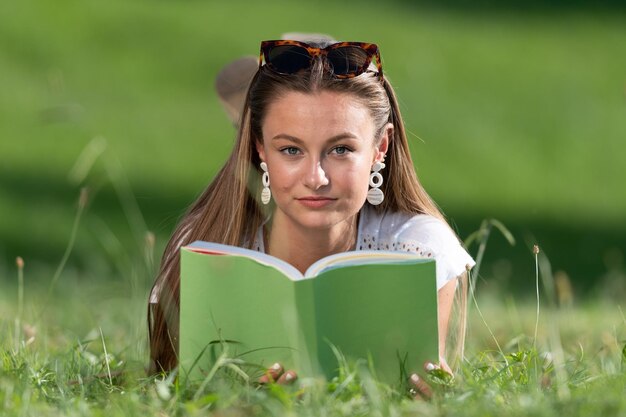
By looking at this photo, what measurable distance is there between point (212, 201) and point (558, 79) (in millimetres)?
9818

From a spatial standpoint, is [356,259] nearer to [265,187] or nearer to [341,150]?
[341,150]

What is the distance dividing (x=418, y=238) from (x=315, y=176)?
47 cm

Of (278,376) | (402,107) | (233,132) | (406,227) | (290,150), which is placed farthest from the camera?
(402,107)

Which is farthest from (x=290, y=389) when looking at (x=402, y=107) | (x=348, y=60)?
(x=402, y=107)

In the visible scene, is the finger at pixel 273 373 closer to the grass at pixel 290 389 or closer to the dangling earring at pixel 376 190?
the grass at pixel 290 389

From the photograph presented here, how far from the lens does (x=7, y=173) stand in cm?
1078

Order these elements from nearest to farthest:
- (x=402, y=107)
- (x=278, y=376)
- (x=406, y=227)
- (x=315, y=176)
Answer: (x=278, y=376), (x=315, y=176), (x=406, y=227), (x=402, y=107)

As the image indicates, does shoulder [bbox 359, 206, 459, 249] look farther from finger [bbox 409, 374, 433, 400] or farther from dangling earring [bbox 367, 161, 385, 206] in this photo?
finger [bbox 409, 374, 433, 400]

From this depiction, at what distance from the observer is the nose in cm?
350

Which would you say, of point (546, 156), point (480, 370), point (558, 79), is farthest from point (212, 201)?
point (558, 79)

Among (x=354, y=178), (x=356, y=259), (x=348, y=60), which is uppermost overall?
(x=348, y=60)

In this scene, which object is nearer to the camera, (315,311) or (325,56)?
(315,311)

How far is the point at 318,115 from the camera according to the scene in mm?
3570

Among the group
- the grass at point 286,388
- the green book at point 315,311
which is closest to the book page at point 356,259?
the green book at point 315,311
